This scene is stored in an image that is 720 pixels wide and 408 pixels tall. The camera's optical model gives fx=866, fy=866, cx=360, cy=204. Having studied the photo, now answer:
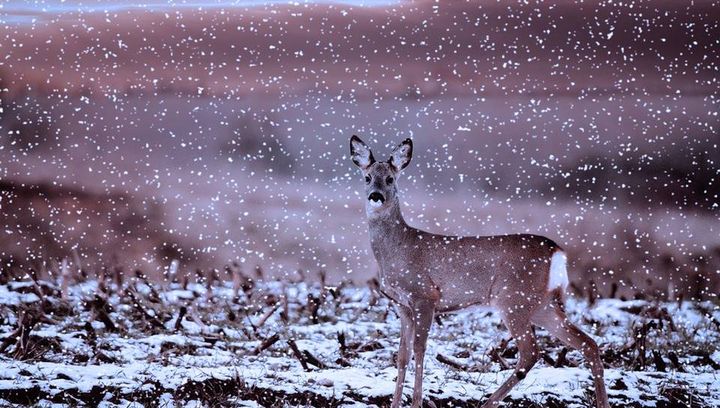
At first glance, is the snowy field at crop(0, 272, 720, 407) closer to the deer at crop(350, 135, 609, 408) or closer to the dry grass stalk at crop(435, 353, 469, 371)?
the dry grass stalk at crop(435, 353, 469, 371)

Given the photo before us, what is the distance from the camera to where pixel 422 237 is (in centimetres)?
827

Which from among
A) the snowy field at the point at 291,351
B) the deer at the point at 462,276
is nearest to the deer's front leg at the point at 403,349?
the deer at the point at 462,276

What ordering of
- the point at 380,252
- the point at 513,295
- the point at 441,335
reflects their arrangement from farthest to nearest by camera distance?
the point at 441,335, the point at 380,252, the point at 513,295

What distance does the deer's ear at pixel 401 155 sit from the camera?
8377 mm

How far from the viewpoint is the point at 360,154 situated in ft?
27.9

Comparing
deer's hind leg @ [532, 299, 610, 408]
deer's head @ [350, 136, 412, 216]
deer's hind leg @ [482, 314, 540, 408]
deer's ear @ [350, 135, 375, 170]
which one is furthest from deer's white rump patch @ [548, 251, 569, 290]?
deer's ear @ [350, 135, 375, 170]

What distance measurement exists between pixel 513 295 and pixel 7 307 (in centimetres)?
652

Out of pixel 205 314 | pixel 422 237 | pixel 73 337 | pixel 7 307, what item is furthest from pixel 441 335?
pixel 7 307

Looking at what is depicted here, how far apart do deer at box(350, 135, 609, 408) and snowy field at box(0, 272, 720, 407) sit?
418 mm

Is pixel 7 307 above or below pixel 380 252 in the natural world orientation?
below

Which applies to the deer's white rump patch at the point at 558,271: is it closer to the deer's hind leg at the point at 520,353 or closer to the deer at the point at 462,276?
the deer at the point at 462,276

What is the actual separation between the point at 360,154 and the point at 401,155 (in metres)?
0.41

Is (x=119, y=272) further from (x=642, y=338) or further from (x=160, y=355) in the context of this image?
(x=642, y=338)

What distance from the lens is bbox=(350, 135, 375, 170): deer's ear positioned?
8.45 metres
